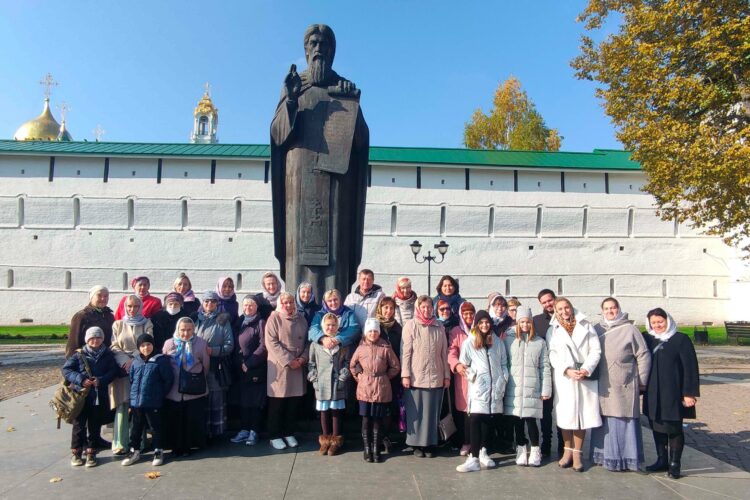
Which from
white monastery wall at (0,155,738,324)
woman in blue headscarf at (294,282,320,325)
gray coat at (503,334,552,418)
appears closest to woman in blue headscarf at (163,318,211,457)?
woman in blue headscarf at (294,282,320,325)

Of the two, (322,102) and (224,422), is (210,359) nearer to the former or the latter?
(224,422)

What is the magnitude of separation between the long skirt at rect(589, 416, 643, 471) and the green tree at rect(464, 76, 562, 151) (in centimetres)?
2991

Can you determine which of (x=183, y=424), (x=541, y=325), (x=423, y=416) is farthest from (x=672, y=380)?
(x=183, y=424)

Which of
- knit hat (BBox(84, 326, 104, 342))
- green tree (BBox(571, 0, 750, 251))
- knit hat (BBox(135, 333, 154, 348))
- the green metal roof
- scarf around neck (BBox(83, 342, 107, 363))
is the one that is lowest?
scarf around neck (BBox(83, 342, 107, 363))

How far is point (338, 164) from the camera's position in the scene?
518cm

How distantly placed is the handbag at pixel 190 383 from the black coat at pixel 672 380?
12.4ft

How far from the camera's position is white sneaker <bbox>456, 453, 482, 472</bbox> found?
3.88 m

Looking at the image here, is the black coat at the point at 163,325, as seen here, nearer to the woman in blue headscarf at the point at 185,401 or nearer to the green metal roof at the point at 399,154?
the woman in blue headscarf at the point at 185,401

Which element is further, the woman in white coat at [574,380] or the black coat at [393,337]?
the black coat at [393,337]

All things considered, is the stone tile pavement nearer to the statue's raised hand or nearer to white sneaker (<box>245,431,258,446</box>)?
white sneaker (<box>245,431,258,446</box>)

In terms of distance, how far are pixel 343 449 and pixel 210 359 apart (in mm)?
1418

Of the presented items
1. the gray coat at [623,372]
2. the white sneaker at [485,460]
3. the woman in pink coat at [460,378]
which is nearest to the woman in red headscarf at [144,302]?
the woman in pink coat at [460,378]

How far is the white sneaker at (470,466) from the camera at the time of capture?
3.88 metres

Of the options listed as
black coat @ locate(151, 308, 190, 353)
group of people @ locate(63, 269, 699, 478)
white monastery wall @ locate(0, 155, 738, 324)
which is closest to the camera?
group of people @ locate(63, 269, 699, 478)
